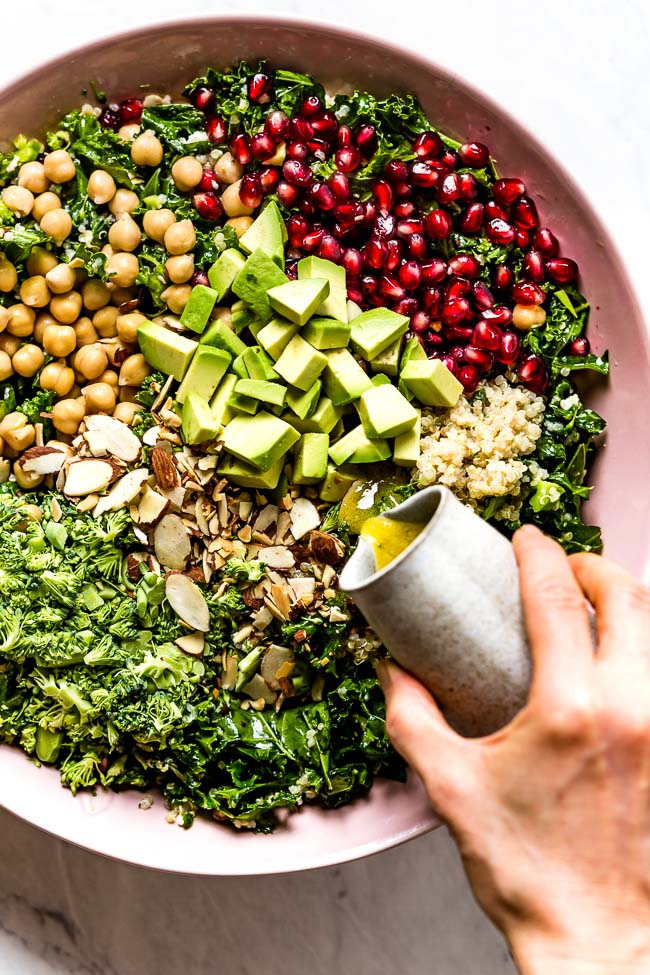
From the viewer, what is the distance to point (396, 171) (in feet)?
6.31

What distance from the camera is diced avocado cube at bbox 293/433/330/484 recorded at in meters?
1.88

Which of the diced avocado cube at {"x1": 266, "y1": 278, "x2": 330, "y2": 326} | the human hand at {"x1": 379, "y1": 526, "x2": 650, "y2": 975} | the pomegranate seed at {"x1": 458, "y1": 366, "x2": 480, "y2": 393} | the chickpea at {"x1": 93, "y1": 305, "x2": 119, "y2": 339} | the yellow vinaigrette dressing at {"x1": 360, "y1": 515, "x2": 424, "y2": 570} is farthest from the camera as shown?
the chickpea at {"x1": 93, "y1": 305, "x2": 119, "y2": 339}

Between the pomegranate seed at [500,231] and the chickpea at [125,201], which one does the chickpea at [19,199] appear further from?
the pomegranate seed at [500,231]

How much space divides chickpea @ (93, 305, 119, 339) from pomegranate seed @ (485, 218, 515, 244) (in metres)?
0.85

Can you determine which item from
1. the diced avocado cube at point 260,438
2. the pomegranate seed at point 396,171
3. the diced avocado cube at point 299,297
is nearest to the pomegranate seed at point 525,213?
the pomegranate seed at point 396,171

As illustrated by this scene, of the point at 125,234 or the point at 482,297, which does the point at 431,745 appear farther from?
the point at 125,234

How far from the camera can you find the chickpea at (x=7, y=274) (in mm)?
1950

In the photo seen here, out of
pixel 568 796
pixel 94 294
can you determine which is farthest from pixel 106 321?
pixel 568 796

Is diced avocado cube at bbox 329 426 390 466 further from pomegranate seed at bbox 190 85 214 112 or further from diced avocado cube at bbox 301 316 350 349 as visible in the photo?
pomegranate seed at bbox 190 85 214 112

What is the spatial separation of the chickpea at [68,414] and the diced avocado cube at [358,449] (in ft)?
1.86

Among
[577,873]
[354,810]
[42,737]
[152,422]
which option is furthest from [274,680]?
[577,873]

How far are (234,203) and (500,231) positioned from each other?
577 mm

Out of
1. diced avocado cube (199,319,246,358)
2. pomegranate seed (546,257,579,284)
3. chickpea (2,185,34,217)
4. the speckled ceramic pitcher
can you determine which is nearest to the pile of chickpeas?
chickpea (2,185,34,217)

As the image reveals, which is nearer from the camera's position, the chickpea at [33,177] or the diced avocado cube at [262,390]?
the diced avocado cube at [262,390]
